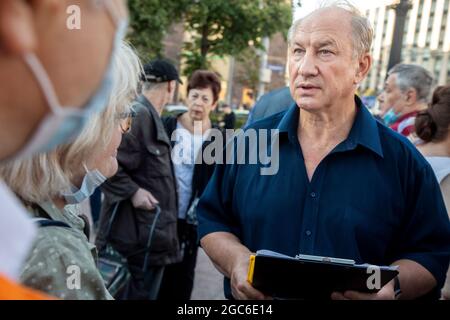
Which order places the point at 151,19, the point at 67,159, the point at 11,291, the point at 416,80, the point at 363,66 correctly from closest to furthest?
1. the point at 11,291
2. the point at 67,159
3. the point at 363,66
4. the point at 416,80
5. the point at 151,19

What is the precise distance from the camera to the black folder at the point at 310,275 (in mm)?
1591

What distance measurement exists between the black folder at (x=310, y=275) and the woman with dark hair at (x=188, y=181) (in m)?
2.09

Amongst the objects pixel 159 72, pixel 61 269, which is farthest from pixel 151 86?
pixel 61 269

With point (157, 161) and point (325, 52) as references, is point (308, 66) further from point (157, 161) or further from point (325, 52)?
point (157, 161)

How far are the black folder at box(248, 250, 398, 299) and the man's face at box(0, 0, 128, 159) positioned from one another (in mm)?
1072

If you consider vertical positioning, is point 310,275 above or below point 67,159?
below

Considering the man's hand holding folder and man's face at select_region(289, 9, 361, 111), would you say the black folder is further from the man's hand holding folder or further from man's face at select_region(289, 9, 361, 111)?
man's face at select_region(289, 9, 361, 111)

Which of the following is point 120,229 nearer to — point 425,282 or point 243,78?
point 425,282

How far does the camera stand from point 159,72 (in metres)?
3.89

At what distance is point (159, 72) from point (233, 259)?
2.28m

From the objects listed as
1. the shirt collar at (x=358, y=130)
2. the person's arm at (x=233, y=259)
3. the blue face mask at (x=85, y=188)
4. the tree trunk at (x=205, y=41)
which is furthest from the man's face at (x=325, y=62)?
the tree trunk at (x=205, y=41)

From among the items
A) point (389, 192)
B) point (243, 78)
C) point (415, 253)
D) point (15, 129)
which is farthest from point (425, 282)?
point (243, 78)

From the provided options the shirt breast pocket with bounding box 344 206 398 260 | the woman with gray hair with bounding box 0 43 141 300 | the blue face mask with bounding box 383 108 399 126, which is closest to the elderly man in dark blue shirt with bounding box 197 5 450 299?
the shirt breast pocket with bounding box 344 206 398 260

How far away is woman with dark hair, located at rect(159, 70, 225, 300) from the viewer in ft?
12.8
